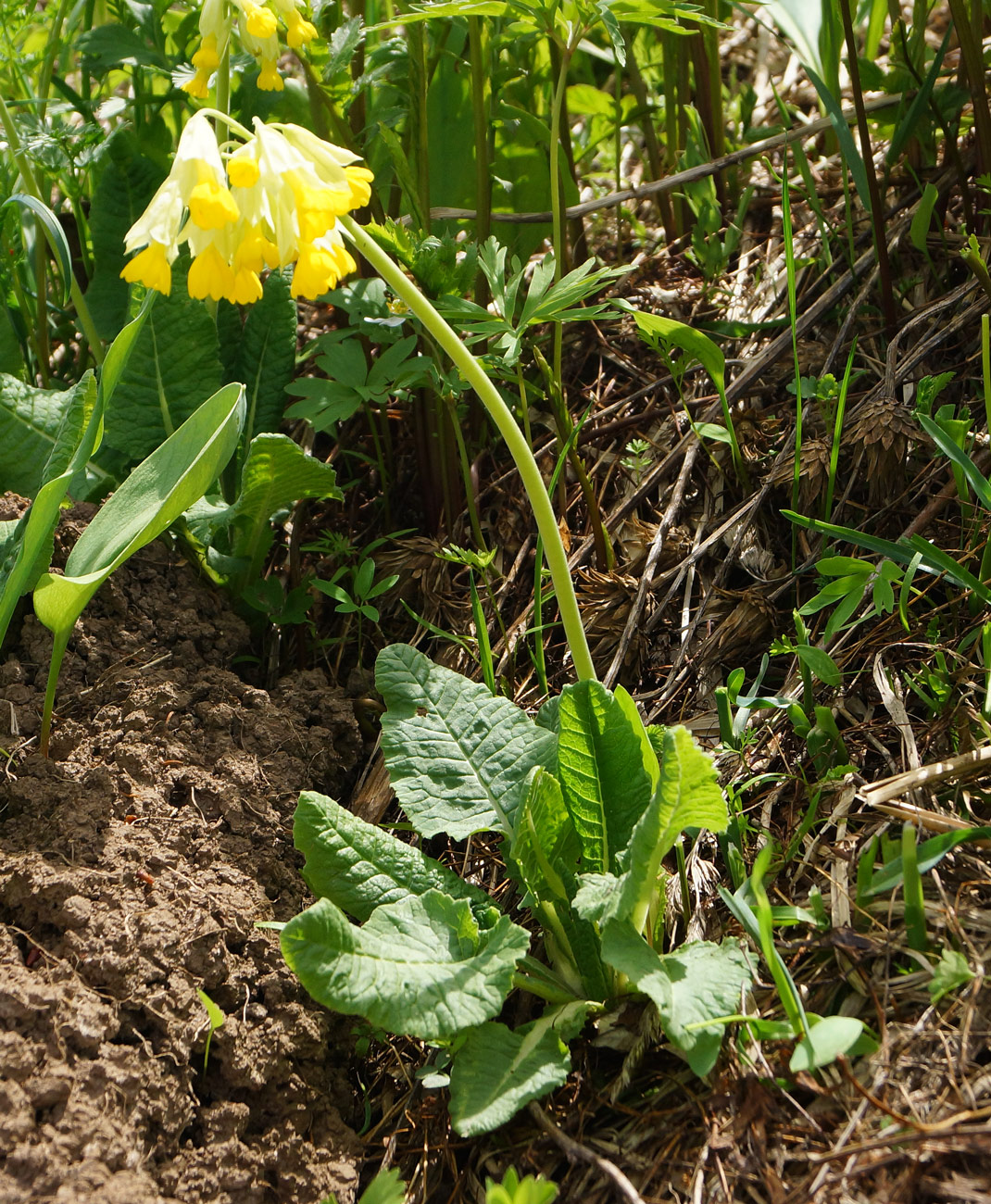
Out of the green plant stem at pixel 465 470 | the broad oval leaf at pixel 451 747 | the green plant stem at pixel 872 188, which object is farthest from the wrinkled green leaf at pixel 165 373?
the green plant stem at pixel 872 188

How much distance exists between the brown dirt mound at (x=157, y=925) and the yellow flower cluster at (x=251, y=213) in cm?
85

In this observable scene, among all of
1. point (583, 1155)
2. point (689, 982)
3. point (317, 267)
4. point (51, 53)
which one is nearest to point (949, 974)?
point (689, 982)

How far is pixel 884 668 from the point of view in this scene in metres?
1.88

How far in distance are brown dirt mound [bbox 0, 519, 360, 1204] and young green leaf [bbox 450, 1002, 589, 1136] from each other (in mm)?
247

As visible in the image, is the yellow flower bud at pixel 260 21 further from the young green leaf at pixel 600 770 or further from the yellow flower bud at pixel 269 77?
the young green leaf at pixel 600 770

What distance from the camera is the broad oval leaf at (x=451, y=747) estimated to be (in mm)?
1771

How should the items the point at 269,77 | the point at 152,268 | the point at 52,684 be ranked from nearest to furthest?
the point at 152,268 < the point at 52,684 < the point at 269,77

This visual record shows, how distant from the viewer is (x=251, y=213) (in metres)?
1.40

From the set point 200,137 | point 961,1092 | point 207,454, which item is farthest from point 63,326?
point 961,1092

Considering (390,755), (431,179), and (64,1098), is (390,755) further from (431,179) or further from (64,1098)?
(431,179)

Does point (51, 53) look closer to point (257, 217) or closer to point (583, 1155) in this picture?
point (257, 217)

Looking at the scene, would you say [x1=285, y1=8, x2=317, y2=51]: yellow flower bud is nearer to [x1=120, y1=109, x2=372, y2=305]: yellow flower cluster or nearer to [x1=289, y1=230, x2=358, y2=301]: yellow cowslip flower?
[x1=120, y1=109, x2=372, y2=305]: yellow flower cluster

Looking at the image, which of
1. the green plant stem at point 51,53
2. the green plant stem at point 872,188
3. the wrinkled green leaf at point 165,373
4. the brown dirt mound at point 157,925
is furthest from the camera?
the green plant stem at point 51,53

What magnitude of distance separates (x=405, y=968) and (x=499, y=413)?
2.66 ft
